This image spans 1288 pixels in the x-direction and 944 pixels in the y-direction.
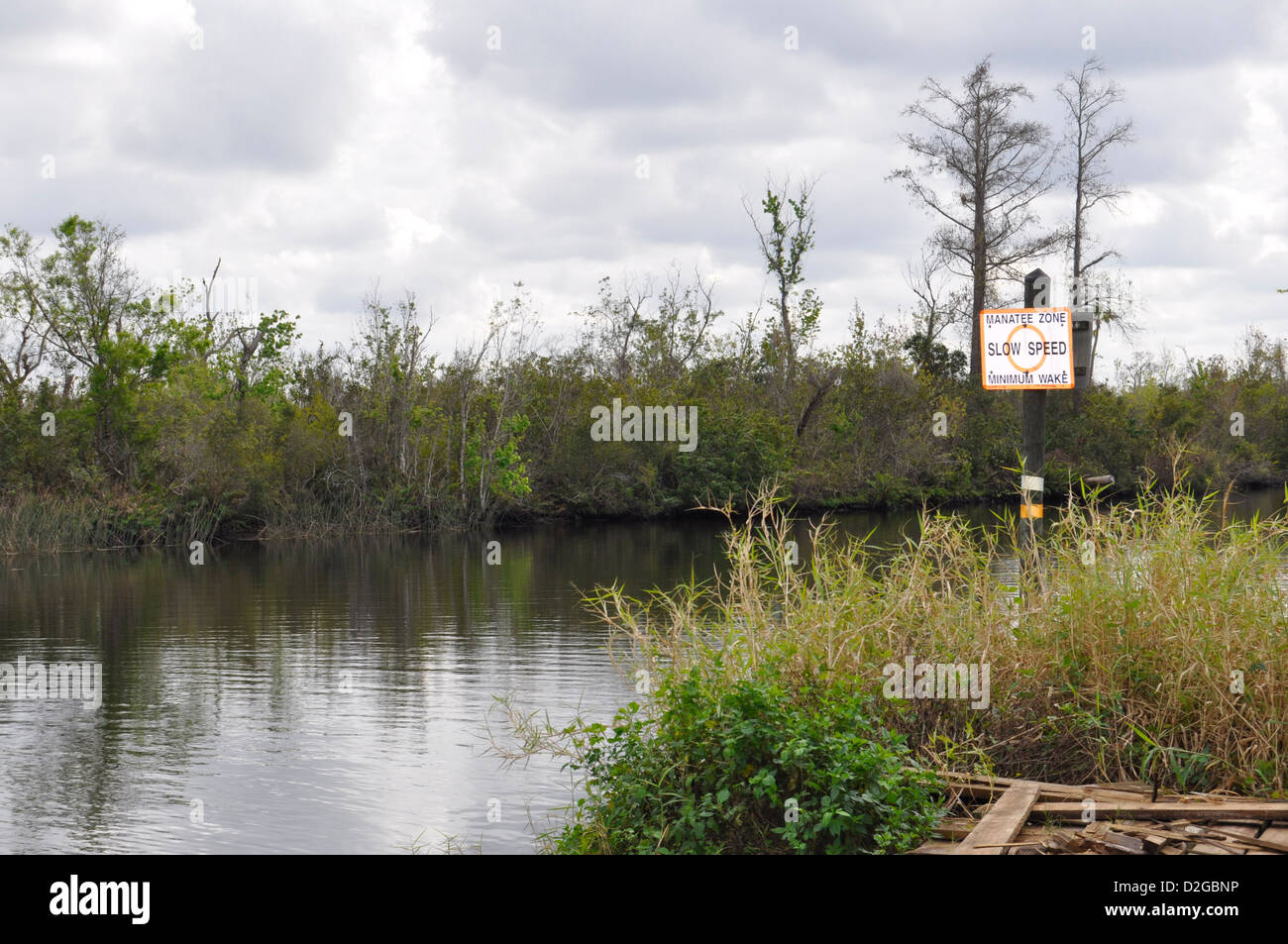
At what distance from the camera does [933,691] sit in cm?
718

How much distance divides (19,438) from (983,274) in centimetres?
3247

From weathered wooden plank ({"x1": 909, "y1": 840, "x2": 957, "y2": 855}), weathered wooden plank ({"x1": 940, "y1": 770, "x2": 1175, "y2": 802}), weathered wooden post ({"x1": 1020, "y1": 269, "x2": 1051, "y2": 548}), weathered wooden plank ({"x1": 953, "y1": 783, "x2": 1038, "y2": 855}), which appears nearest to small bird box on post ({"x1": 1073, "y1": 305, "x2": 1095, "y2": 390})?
weathered wooden post ({"x1": 1020, "y1": 269, "x2": 1051, "y2": 548})

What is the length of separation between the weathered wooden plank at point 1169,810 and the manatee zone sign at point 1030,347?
3503mm

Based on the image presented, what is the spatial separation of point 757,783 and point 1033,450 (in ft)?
13.8

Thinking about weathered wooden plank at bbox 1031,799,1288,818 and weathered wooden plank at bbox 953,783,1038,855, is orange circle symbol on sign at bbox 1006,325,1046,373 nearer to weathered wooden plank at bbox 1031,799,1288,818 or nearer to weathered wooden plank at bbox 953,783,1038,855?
weathered wooden plank at bbox 953,783,1038,855

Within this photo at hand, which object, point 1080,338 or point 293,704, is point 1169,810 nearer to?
point 1080,338

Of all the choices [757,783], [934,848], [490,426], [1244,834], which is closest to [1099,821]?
[1244,834]

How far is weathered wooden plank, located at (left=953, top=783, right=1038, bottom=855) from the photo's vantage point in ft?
18.3

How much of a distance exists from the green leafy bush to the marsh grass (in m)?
0.47

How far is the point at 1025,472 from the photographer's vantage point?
29.2ft
